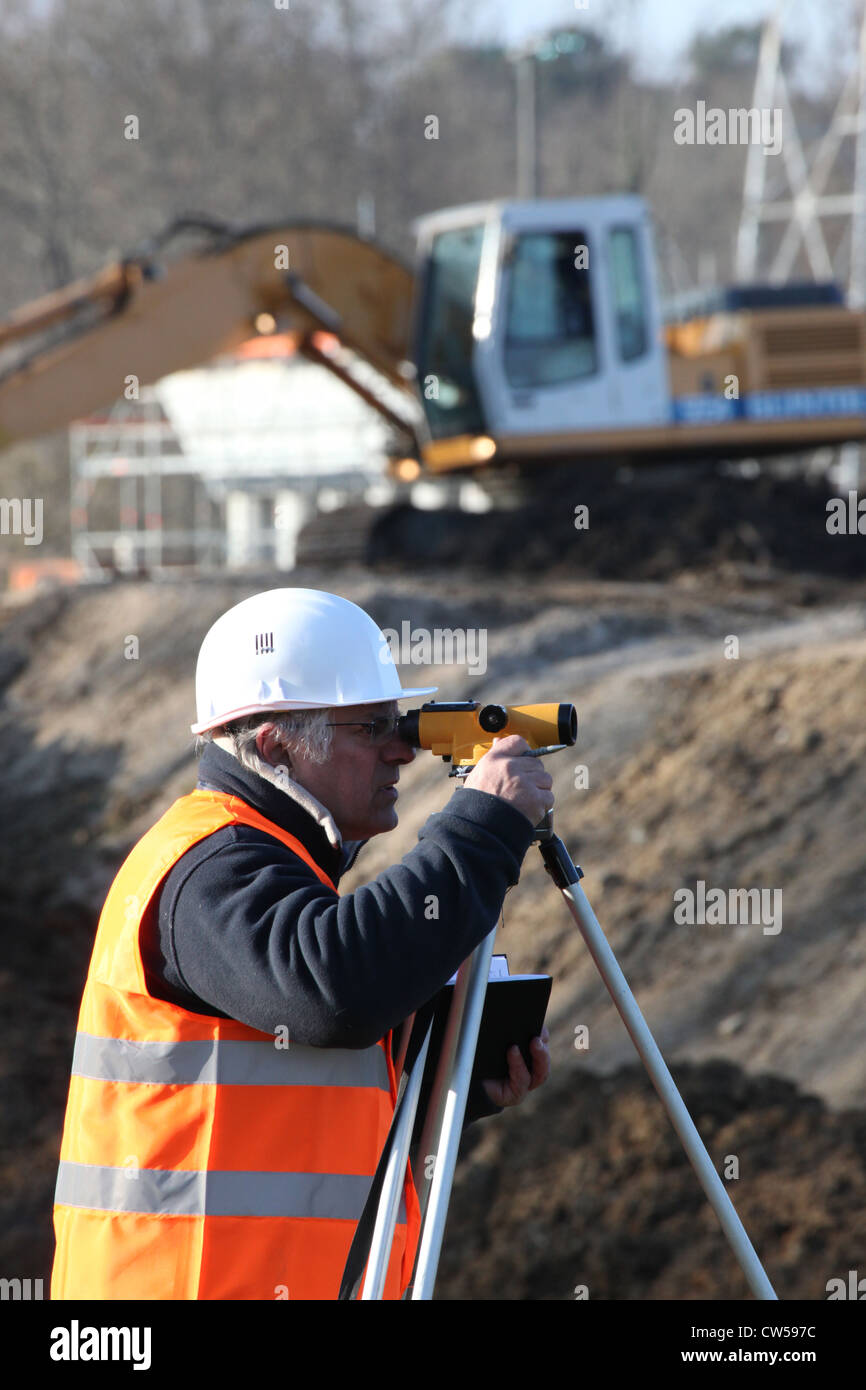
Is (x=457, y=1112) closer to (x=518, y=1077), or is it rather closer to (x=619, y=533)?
(x=518, y=1077)

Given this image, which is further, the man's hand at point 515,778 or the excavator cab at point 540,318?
the excavator cab at point 540,318

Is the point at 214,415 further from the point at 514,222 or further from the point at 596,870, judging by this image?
the point at 596,870

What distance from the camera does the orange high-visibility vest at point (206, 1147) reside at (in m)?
2.26

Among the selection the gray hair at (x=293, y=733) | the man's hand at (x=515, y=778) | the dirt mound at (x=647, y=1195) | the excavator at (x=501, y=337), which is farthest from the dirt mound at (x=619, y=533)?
the man's hand at (x=515, y=778)

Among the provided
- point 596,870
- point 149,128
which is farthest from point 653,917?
point 149,128

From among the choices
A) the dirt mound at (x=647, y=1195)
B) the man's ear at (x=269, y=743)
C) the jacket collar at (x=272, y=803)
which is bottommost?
the dirt mound at (x=647, y=1195)

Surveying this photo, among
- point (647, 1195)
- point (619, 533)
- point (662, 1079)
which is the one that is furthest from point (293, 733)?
point (619, 533)

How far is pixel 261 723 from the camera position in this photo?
2.52 meters

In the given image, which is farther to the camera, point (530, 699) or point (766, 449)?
point (766, 449)

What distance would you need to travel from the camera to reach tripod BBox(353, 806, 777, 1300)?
2.29 m

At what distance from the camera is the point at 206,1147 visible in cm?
226

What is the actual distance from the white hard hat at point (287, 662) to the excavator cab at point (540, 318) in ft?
37.3

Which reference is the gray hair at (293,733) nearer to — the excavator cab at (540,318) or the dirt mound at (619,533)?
the excavator cab at (540,318)
